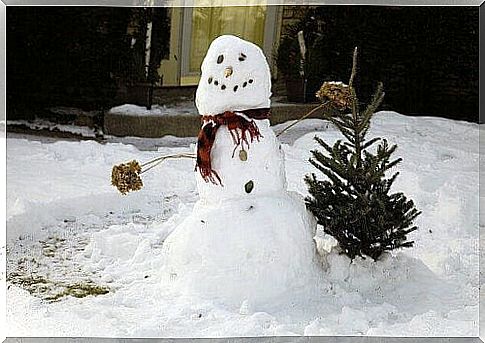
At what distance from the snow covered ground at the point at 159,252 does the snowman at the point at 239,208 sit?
28 millimetres

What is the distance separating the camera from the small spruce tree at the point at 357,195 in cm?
107

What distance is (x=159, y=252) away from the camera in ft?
3.96

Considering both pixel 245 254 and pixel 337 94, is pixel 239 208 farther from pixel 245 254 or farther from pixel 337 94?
pixel 337 94

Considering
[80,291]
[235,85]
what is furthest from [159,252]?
[235,85]

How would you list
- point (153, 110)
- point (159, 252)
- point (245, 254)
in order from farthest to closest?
1. point (153, 110)
2. point (159, 252)
3. point (245, 254)

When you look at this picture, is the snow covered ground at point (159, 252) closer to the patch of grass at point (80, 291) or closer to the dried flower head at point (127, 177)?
the patch of grass at point (80, 291)

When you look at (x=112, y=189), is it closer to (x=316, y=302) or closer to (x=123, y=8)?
(x=123, y=8)

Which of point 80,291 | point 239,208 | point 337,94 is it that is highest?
point 337,94

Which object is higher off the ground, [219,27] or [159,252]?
[219,27]

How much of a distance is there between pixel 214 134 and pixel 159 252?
0.26 metres

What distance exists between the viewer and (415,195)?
1.40m

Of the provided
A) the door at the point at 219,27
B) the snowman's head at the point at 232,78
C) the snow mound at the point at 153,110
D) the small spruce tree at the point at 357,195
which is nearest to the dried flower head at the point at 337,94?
the small spruce tree at the point at 357,195

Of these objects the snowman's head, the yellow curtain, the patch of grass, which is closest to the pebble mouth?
the snowman's head

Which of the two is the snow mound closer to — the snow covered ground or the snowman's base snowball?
the snow covered ground
